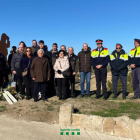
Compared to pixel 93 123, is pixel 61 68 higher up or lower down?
higher up

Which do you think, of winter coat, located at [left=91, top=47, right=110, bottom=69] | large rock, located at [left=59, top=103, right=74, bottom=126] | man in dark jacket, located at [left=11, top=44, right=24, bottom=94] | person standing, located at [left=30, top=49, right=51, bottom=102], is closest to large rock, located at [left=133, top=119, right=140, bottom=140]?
large rock, located at [left=59, top=103, right=74, bottom=126]

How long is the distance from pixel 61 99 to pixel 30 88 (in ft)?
4.05

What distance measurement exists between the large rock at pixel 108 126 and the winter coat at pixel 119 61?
9.81 ft

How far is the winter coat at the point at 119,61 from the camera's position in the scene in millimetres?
6887

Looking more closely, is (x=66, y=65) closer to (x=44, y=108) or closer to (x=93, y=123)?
(x=44, y=108)

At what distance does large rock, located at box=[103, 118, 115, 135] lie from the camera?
4.25m

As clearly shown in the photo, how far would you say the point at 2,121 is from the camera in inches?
187

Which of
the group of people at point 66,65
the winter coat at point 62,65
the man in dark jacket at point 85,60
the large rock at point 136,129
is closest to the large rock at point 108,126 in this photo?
the large rock at point 136,129

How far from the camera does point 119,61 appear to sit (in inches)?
271

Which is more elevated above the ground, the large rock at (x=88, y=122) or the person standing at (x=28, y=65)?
the person standing at (x=28, y=65)

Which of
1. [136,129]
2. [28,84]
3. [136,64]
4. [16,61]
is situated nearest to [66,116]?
[136,129]

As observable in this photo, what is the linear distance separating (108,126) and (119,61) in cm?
320

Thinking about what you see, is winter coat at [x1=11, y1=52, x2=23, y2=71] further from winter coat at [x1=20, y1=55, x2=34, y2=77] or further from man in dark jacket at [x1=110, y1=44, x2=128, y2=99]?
man in dark jacket at [x1=110, y1=44, x2=128, y2=99]

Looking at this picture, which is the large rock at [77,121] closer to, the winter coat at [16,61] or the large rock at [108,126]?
the large rock at [108,126]
